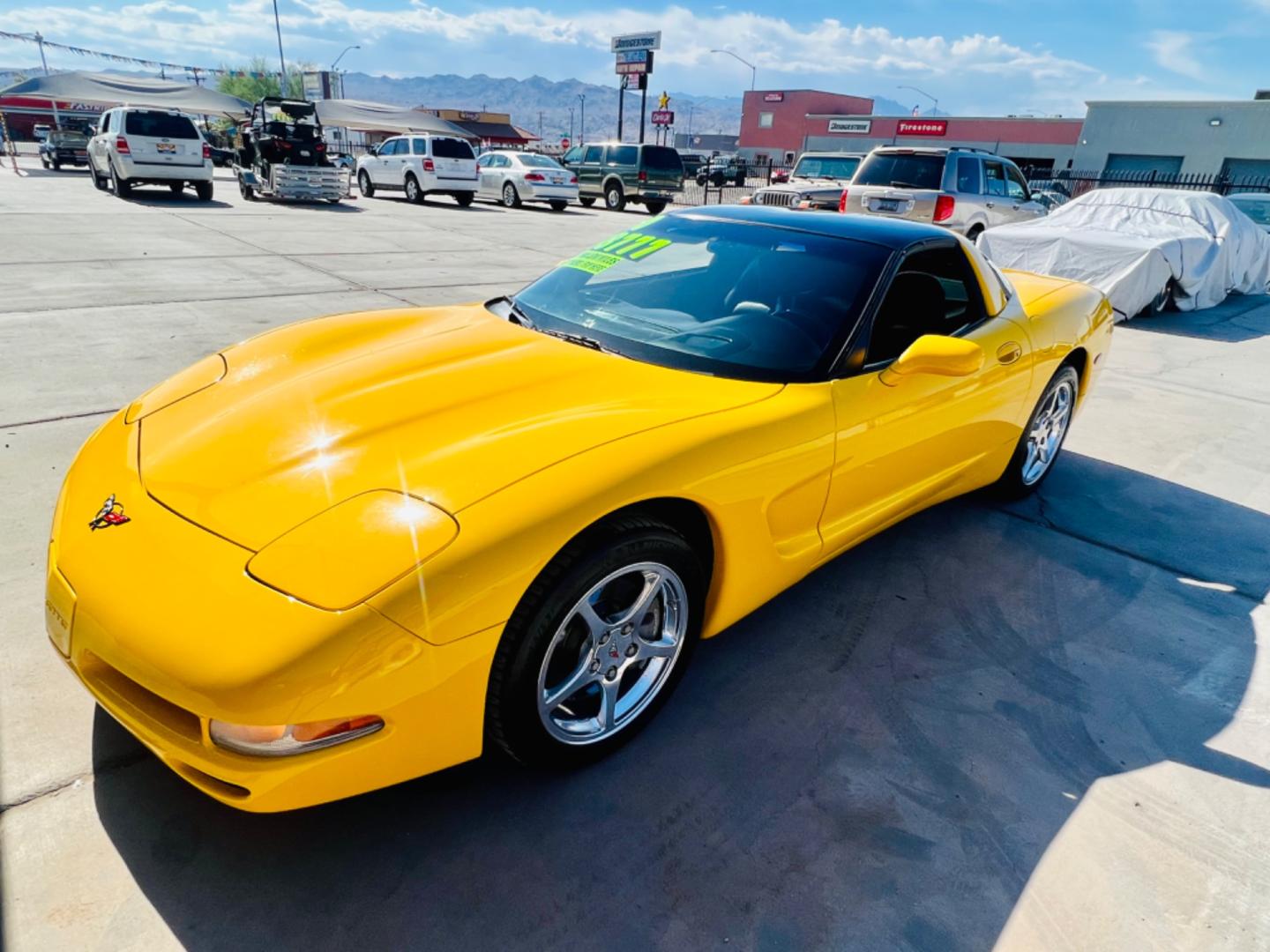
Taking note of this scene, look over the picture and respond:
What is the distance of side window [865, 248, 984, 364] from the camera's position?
2.79m

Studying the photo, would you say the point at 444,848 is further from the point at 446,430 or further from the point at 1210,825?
the point at 1210,825

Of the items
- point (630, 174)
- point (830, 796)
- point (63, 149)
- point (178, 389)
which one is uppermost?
point (178, 389)

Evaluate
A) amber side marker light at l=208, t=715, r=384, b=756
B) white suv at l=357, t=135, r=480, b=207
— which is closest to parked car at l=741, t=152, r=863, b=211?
white suv at l=357, t=135, r=480, b=207

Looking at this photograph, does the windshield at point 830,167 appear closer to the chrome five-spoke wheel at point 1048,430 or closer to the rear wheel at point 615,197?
the rear wheel at point 615,197

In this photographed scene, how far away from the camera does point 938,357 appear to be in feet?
8.27

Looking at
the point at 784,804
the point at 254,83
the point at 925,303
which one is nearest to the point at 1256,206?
the point at 925,303

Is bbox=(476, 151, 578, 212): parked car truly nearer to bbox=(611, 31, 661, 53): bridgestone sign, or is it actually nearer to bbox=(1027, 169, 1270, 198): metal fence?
bbox=(1027, 169, 1270, 198): metal fence

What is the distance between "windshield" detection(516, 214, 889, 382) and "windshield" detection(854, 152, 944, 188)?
373 inches

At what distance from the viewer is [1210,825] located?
2.12 m

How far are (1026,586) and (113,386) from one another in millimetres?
5032

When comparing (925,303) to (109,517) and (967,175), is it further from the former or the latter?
(967,175)

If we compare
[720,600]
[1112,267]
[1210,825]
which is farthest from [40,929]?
[1112,267]

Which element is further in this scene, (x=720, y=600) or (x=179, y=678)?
(x=720, y=600)

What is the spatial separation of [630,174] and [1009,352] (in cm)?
1919
